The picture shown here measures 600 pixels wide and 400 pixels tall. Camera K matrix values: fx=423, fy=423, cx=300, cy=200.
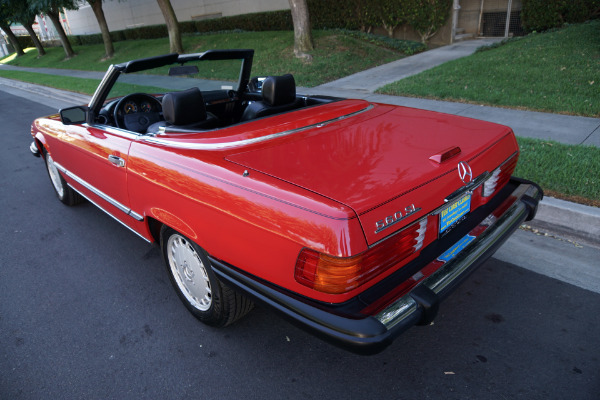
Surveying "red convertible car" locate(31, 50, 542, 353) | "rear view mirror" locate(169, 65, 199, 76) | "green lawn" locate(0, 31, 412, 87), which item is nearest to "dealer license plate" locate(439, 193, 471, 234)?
"red convertible car" locate(31, 50, 542, 353)

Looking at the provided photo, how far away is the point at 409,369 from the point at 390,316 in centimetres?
69

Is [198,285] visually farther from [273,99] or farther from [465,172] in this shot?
[465,172]

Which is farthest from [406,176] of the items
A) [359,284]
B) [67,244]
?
[67,244]

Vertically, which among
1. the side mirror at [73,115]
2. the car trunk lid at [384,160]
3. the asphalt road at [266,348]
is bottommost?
the asphalt road at [266,348]

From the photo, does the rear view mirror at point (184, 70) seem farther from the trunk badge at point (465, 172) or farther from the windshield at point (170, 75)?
the trunk badge at point (465, 172)

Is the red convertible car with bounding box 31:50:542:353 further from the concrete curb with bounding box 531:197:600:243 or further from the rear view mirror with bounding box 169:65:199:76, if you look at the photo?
the concrete curb with bounding box 531:197:600:243

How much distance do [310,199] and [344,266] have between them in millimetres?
327

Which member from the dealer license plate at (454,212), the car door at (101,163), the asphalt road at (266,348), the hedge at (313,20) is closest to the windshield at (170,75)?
the car door at (101,163)

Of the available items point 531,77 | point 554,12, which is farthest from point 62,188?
point 554,12

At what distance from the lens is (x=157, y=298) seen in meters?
3.16

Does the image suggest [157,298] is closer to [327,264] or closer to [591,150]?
[327,264]

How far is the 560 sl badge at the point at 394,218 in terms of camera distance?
186cm

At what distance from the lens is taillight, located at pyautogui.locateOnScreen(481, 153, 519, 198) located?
2598 millimetres

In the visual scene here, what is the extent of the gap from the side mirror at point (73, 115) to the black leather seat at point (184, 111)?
1.02m
